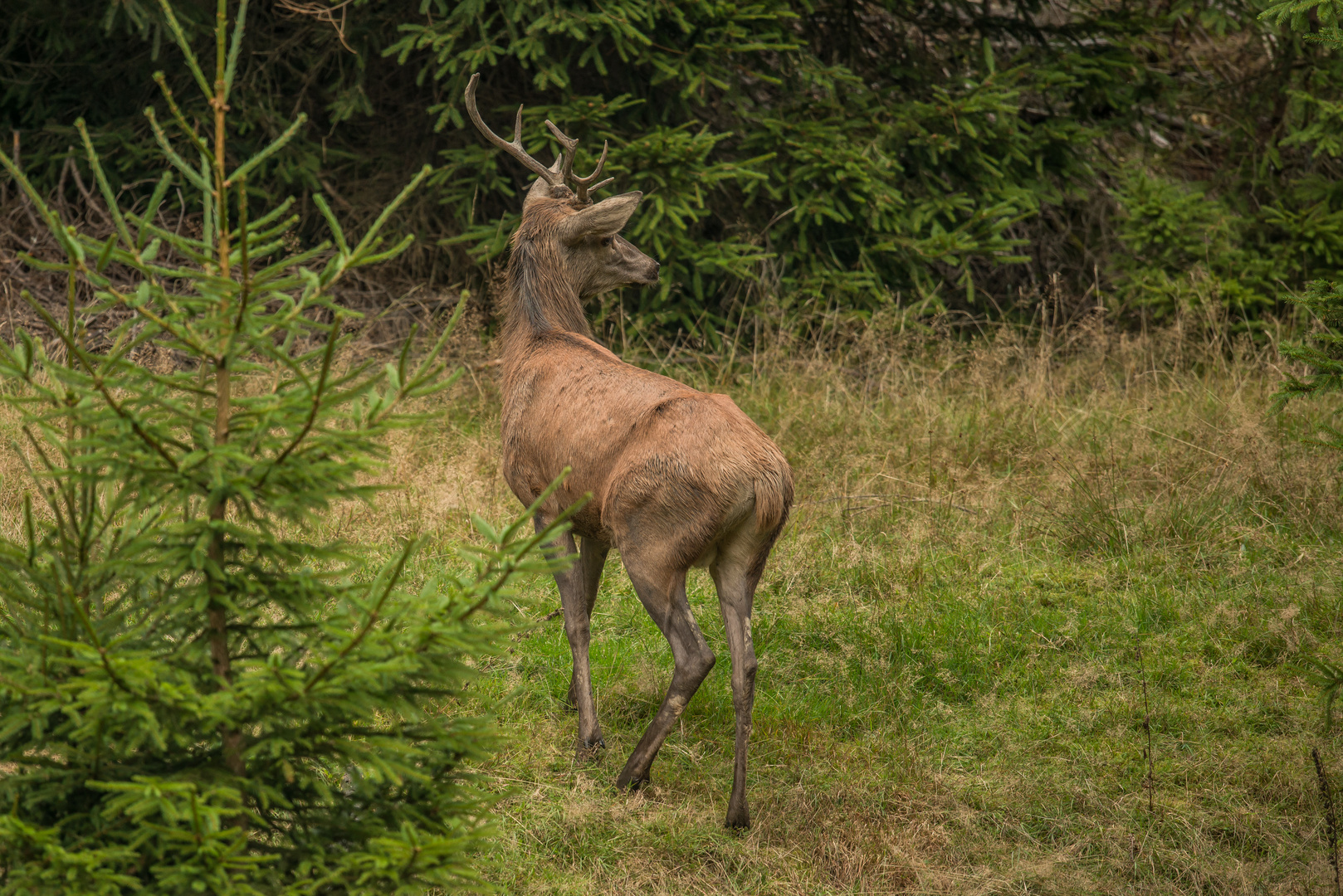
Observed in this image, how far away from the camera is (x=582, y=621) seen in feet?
16.3

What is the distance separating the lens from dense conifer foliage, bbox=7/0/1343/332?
337 inches

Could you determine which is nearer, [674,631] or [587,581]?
[674,631]

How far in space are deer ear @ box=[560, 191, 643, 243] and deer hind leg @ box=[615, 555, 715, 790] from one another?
198cm

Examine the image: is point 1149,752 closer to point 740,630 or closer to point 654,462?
point 740,630

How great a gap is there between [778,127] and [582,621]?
526 cm

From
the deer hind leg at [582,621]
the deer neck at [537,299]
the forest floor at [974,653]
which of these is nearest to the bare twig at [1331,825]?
the forest floor at [974,653]

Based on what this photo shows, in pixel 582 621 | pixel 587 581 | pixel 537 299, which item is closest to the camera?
pixel 582 621

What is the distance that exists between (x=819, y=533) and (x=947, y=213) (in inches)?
144

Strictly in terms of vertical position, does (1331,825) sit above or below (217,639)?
below

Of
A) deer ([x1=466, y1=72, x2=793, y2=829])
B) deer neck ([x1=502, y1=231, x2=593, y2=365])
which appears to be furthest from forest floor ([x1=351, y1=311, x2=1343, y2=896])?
deer neck ([x1=502, y1=231, x2=593, y2=365])

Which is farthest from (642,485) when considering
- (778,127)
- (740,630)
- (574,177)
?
(778,127)

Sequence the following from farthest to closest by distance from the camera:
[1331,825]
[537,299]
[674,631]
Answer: [537,299] < [674,631] < [1331,825]

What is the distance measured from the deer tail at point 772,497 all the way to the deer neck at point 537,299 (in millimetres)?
1675

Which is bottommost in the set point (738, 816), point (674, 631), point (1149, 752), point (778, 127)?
point (738, 816)
